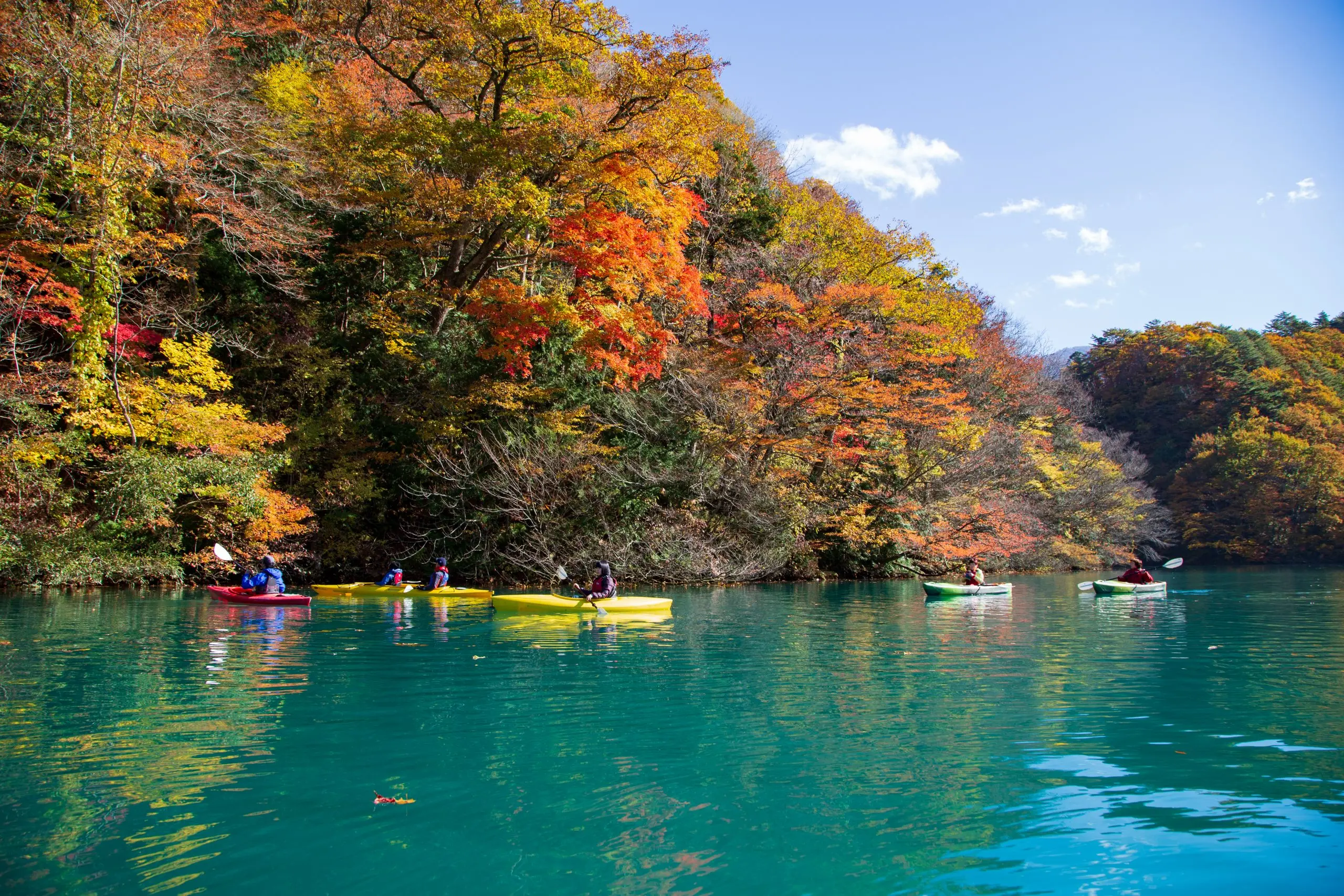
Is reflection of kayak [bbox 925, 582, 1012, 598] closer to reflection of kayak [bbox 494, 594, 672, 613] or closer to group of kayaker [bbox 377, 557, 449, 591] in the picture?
reflection of kayak [bbox 494, 594, 672, 613]

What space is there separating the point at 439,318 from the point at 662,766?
56.3ft

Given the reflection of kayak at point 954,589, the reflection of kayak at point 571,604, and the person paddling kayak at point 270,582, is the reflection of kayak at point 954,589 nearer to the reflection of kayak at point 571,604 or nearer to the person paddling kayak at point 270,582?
the reflection of kayak at point 571,604

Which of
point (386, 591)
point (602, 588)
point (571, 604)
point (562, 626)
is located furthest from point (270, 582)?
point (602, 588)

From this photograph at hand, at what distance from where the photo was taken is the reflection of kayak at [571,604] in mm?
13633

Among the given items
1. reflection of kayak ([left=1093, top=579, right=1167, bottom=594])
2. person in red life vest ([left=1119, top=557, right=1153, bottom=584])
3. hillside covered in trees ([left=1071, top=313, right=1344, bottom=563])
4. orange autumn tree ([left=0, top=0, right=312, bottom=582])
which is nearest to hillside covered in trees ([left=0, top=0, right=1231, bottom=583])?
orange autumn tree ([left=0, top=0, right=312, bottom=582])

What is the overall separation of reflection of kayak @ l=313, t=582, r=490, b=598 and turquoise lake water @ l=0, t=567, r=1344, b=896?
5445 millimetres

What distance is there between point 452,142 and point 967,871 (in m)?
16.8

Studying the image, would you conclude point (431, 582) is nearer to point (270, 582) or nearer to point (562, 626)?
point (270, 582)

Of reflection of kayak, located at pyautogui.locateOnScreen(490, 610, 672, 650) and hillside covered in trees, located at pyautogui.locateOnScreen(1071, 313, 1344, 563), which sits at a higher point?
hillside covered in trees, located at pyautogui.locateOnScreen(1071, 313, 1344, 563)

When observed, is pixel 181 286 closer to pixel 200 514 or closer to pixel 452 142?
pixel 200 514

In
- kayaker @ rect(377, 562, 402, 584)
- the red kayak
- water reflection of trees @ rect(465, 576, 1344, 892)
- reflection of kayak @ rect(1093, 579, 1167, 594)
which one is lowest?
reflection of kayak @ rect(1093, 579, 1167, 594)

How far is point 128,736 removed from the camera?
564cm

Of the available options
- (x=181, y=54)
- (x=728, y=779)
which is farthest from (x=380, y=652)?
(x=181, y=54)

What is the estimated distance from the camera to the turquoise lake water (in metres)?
3.68
